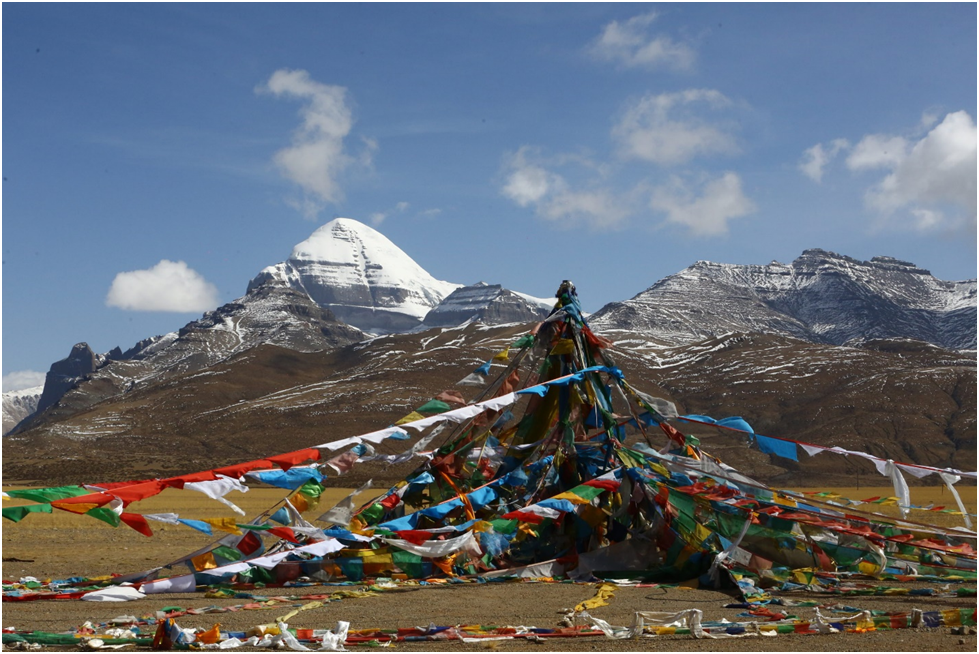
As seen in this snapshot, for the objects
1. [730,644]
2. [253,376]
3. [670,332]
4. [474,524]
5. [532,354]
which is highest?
[670,332]

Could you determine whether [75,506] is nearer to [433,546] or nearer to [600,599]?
[433,546]

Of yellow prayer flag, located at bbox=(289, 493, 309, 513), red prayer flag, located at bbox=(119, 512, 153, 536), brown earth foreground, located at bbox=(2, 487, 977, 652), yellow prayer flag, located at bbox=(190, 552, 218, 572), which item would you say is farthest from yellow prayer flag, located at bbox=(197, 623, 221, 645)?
yellow prayer flag, located at bbox=(289, 493, 309, 513)

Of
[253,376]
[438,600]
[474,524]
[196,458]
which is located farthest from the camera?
[253,376]

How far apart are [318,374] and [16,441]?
151 ft

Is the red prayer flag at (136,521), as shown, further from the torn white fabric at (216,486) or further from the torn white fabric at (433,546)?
the torn white fabric at (433,546)

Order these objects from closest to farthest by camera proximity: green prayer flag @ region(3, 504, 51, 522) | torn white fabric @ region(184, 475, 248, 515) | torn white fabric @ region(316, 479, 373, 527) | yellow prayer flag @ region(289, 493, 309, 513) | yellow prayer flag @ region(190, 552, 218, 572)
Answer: green prayer flag @ region(3, 504, 51, 522) < torn white fabric @ region(184, 475, 248, 515) < yellow prayer flag @ region(190, 552, 218, 572) < yellow prayer flag @ region(289, 493, 309, 513) < torn white fabric @ region(316, 479, 373, 527)

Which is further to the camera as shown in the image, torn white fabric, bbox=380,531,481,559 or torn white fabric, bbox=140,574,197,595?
torn white fabric, bbox=380,531,481,559

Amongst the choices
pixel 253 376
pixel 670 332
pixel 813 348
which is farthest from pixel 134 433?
pixel 670 332

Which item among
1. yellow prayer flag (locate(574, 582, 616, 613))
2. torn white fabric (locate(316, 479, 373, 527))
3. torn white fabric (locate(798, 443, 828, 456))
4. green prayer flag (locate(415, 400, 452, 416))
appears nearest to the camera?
yellow prayer flag (locate(574, 582, 616, 613))

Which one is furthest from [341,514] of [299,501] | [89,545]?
[89,545]

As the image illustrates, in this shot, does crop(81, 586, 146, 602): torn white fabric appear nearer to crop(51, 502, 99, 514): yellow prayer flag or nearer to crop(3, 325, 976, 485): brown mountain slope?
crop(51, 502, 99, 514): yellow prayer flag

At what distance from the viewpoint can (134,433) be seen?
10594 centimetres

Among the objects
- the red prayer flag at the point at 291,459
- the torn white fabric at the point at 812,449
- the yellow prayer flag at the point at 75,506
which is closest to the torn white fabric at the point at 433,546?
the red prayer flag at the point at 291,459

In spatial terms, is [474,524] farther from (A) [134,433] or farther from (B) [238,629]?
(A) [134,433]
